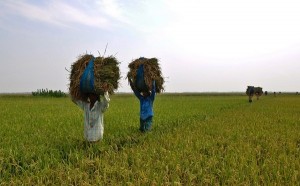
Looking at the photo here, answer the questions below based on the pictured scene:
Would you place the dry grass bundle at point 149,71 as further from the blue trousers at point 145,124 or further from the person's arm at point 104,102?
the person's arm at point 104,102

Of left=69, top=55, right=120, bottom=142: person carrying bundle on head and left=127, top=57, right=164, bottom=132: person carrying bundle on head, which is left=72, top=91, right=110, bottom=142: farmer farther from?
left=127, top=57, right=164, bottom=132: person carrying bundle on head

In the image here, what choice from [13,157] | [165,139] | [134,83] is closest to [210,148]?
[165,139]

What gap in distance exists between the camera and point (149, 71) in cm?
973

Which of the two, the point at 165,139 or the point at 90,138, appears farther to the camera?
the point at 165,139

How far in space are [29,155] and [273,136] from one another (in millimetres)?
6398

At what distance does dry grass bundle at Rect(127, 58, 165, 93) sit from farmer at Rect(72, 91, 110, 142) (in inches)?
82.1

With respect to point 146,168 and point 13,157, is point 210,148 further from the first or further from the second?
point 13,157

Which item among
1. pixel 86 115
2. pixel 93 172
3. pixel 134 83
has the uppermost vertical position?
pixel 134 83

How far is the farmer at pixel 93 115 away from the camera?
311 inches

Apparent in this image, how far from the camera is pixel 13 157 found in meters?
6.48

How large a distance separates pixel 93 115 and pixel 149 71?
2.45 metres

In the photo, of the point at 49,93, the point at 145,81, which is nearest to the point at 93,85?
the point at 145,81

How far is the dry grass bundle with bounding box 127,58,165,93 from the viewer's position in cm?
976

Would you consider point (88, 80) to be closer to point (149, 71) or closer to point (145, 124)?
point (149, 71)
